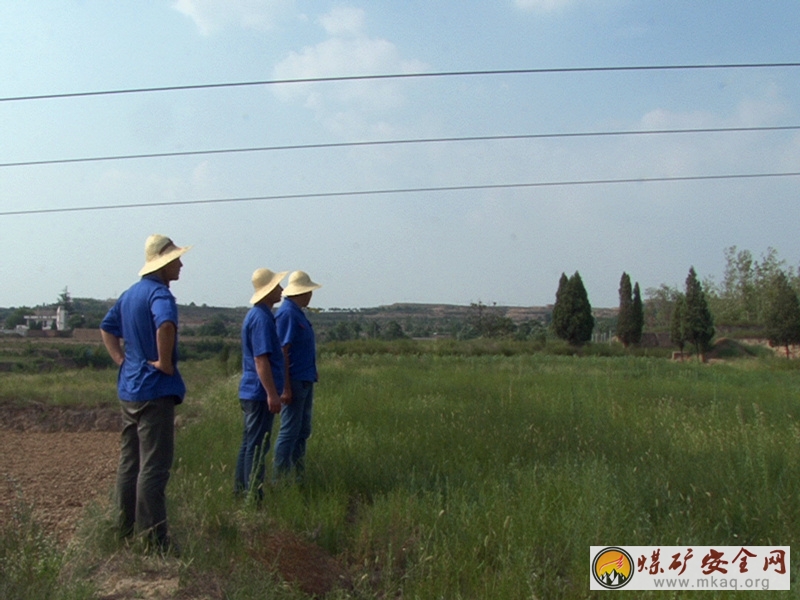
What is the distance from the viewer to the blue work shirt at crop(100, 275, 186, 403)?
4.11 metres

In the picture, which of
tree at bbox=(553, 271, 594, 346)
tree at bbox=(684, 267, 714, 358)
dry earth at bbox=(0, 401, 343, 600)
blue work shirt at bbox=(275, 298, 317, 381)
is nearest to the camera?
dry earth at bbox=(0, 401, 343, 600)

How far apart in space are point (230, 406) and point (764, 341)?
51726 millimetres

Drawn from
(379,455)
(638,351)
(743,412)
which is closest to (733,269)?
(638,351)

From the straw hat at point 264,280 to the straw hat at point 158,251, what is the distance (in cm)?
100

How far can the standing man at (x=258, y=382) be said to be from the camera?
5.05 meters

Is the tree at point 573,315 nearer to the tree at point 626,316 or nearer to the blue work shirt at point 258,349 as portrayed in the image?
the tree at point 626,316

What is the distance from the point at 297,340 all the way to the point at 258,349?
503 millimetres

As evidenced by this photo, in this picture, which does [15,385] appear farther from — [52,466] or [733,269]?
[733,269]

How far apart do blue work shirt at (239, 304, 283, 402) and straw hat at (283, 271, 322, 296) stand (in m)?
0.37

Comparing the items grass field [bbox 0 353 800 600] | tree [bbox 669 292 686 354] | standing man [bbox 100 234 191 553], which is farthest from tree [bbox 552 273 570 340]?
standing man [bbox 100 234 191 553]

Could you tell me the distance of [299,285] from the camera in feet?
18.9

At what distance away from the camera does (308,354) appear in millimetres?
5551

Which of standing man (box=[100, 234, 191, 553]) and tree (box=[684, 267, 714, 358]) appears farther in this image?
tree (box=[684, 267, 714, 358])

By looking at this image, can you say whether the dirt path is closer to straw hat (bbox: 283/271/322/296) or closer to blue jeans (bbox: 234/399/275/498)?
blue jeans (bbox: 234/399/275/498)
